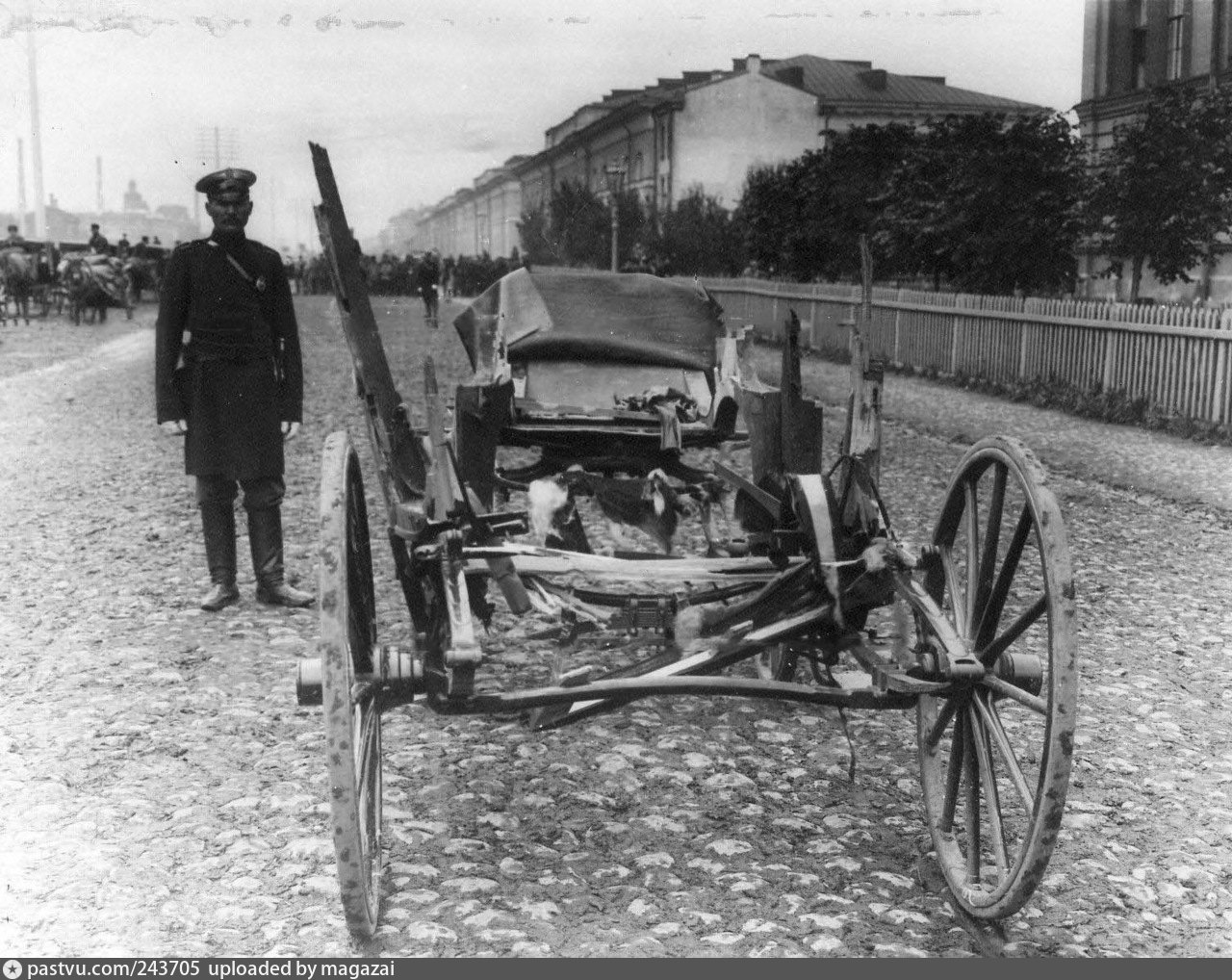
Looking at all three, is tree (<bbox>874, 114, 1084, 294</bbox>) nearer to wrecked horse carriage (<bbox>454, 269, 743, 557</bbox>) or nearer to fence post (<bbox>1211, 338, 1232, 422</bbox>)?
fence post (<bbox>1211, 338, 1232, 422</bbox>)

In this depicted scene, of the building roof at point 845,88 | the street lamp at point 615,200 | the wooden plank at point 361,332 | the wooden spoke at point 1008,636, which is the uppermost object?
the building roof at point 845,88

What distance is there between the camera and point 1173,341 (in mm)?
14758

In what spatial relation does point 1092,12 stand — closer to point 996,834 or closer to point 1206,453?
point 1206,453

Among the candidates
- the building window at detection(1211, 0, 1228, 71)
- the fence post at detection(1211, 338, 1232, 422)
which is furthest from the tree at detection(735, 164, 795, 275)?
the fence post at detection(1211, 338, 1232, 422)

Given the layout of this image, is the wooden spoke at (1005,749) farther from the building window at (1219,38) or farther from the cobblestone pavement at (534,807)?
the building window at (1219,38)

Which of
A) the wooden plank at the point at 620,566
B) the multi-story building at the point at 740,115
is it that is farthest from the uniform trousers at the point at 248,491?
the multi-story building at the point at 740,115

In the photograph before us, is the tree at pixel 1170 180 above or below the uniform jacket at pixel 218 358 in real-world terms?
above

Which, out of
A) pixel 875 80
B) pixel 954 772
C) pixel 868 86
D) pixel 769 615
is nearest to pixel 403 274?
pixel 868 86

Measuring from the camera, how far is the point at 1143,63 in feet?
106

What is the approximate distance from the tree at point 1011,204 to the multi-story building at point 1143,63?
6.54 m

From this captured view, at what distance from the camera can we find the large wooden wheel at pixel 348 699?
301 centimetres

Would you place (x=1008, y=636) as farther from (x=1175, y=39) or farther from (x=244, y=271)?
(x=1175, y=39)

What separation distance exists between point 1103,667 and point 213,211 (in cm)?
440

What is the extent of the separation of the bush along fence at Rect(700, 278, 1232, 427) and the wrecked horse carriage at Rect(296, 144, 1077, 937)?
7.21 metres
